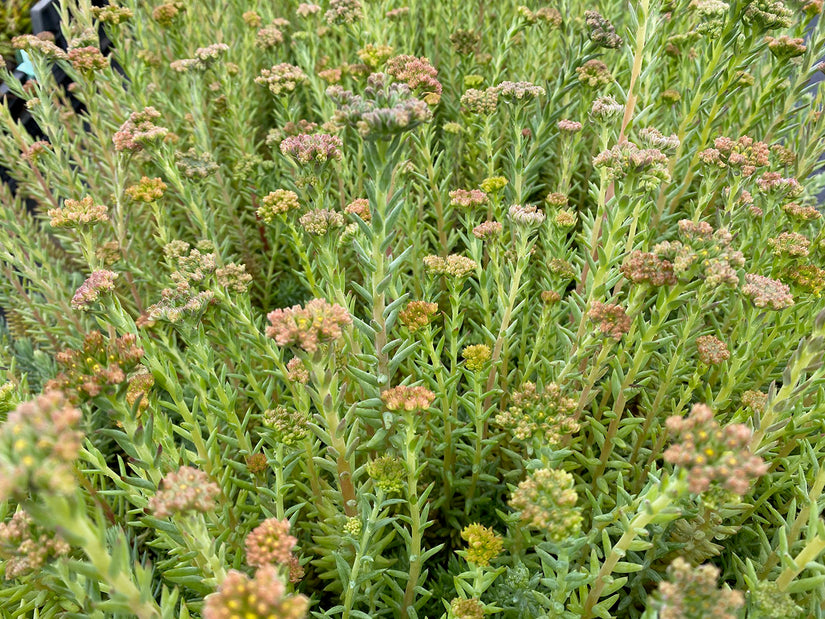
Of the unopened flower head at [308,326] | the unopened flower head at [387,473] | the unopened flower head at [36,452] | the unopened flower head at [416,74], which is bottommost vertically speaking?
the unopened flower head at [387,473]

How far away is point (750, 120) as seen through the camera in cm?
293

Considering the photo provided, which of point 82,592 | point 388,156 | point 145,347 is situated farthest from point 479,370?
point 82,592

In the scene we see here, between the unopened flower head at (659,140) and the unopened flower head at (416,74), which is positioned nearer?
the unopened flower head at (659,140)

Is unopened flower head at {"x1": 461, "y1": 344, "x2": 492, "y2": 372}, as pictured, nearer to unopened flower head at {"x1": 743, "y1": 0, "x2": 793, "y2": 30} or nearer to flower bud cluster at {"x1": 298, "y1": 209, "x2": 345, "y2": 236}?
flower bud cluster at {"x1": 298, "y1": 209, "x2": 345, "y2": 236}

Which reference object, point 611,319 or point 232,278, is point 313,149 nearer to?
point 232,278

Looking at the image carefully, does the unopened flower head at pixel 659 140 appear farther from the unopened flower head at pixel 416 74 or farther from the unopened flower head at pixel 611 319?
the unopened flower head at pixel 416 74

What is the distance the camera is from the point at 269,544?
137cm

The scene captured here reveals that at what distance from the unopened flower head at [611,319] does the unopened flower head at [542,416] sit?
0.93 ft

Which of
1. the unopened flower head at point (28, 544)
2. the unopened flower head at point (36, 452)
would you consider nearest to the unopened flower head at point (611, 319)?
the unopened flower head at point (36, 452)

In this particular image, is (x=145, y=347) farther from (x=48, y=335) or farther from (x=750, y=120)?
(x=750, y=120)

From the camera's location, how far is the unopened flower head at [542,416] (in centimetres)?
178

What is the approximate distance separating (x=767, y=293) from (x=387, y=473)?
1.47 m

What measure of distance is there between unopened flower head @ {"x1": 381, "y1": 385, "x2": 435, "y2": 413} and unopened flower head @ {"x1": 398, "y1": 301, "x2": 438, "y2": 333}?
1.31ft

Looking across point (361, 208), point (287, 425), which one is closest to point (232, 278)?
point (361, 208)
